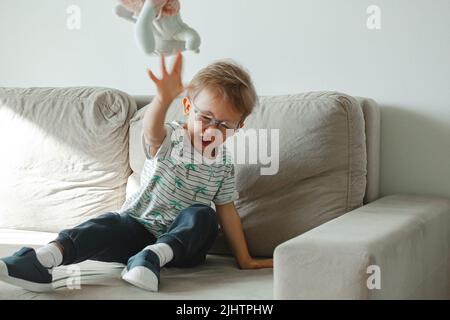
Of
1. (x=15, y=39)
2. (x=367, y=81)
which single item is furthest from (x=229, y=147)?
(x=15, y=39)

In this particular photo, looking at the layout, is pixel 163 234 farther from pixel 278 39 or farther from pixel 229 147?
pixel 278 39

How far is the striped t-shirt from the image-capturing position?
179 cm

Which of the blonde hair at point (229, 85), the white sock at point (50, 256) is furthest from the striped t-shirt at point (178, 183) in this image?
the white sock at point (50, 256)

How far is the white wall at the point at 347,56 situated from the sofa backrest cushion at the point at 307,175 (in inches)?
8.0

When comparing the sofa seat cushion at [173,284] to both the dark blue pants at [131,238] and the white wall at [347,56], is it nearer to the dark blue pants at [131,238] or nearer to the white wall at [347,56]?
the dark blue pants at [131,238]

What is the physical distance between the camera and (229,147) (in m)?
1.92

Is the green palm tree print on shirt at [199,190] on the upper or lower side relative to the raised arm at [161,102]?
lower

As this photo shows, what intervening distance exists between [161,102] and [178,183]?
31 cm

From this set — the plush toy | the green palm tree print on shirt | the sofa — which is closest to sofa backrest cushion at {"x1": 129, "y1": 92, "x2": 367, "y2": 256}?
the sofa

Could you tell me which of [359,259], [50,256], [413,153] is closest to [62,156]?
[50,256]

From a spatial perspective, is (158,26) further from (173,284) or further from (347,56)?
(347,56)

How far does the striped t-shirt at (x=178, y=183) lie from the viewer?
1.79 meters

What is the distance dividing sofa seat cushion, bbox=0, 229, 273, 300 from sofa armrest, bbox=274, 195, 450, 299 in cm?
20
